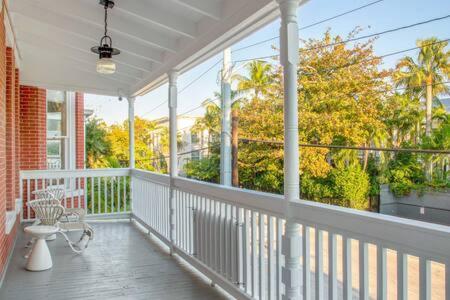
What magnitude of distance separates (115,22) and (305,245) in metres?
3.29

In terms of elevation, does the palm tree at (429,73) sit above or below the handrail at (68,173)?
above

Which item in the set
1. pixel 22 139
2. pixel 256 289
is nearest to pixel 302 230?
pixel 256 289

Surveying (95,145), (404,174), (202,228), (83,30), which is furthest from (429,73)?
(95,145)

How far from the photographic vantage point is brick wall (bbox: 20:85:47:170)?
303 inches

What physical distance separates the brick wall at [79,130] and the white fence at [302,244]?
11.7 ft

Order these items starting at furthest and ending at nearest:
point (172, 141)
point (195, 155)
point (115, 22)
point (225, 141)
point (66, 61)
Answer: point (195, 155)
point (66, 61)
point (225, 141)
point (172, 141)
point (115, 22)

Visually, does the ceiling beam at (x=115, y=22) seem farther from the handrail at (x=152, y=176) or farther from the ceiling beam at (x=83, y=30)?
the handrail at (x=152, y=176)

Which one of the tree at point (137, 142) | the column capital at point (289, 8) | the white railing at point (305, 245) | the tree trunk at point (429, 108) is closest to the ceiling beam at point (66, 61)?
the white railing at point (305, 245)

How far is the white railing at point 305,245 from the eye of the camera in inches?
71.8

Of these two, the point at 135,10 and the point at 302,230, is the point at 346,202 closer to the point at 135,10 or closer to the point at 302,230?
the point at 302,230

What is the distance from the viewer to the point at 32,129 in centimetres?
775

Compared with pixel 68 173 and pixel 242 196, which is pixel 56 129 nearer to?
pixel 68 173

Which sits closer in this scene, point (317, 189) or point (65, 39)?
point (317, 189)

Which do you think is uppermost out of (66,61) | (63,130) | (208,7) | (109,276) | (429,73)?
(66,61)
